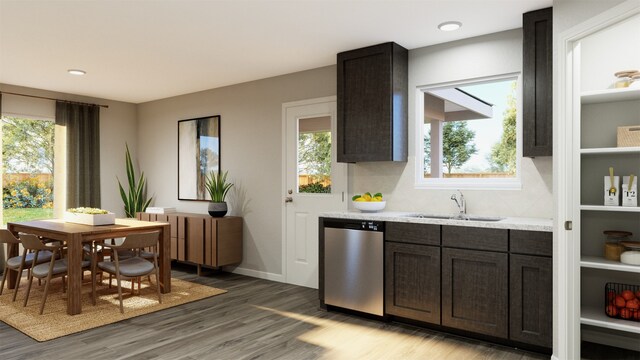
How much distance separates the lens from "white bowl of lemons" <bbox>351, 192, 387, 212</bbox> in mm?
3904

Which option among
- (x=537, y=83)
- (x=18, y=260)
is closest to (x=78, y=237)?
(x=18, y=260)

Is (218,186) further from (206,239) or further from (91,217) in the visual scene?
(91,217)

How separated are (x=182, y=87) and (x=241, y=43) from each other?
2196 millimetres

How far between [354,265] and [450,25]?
6.96ft

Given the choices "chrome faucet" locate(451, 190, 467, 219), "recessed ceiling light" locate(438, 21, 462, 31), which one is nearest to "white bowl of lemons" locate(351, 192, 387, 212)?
"chrome faucet" locate(451, 190, 467, 219)

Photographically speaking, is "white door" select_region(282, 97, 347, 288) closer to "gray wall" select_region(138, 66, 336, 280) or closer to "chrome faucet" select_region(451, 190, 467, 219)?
"gray wall" select_region(138, 66, 336, 280)

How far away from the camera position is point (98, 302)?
419 cm

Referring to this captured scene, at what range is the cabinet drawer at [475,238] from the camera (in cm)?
306

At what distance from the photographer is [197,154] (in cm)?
609

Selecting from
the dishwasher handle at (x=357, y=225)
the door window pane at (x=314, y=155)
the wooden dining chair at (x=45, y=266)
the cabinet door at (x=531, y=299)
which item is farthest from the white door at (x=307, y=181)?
the wooden dining chair at (x=45, y=266)

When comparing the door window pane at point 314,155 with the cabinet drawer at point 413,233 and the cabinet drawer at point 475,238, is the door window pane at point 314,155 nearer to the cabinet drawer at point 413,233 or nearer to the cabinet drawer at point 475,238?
the cabinet drawer at point 413,233

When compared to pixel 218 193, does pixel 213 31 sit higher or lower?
higher

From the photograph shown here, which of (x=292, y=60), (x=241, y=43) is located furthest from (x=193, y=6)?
(x=292, y=60)

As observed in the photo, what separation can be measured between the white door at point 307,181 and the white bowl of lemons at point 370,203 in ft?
1.84
